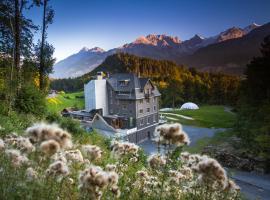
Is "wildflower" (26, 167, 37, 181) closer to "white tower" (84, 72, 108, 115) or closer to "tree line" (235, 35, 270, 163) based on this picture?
"tree line" (235, 35, 270, 163)

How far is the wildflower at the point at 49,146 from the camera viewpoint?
2211 millimetres

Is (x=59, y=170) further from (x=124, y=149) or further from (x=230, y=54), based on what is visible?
(x=230, y=54)

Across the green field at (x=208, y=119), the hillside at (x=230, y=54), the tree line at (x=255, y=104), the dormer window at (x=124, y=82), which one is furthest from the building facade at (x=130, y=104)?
the hillside at (x=230, y=54)

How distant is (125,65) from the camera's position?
376 ft

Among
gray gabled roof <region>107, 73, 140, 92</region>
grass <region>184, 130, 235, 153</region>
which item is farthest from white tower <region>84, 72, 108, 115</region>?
grass <region>184, 130, 235, 153</region>

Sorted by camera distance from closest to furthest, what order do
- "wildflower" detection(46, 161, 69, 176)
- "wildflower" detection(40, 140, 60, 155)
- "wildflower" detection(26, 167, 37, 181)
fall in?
"wildflower" detection(40, 140, 60, 155) → "wildflower" detection(46, 161, 69, 176) → "wildflower" detection(26, 167, 37, 181)

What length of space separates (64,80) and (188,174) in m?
101

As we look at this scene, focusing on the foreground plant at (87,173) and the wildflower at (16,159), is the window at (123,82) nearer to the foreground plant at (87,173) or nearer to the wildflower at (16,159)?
the foreground plant at (87,173)

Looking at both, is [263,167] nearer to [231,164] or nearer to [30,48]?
[231,164]

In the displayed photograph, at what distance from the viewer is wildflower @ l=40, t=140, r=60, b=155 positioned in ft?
7.25

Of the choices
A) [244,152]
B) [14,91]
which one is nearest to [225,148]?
[244,152]

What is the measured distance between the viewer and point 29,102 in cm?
1852

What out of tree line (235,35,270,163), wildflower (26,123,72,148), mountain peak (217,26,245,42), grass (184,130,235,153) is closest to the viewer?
wildflower (26,123,72,148)

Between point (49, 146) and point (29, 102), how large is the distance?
1758cm
